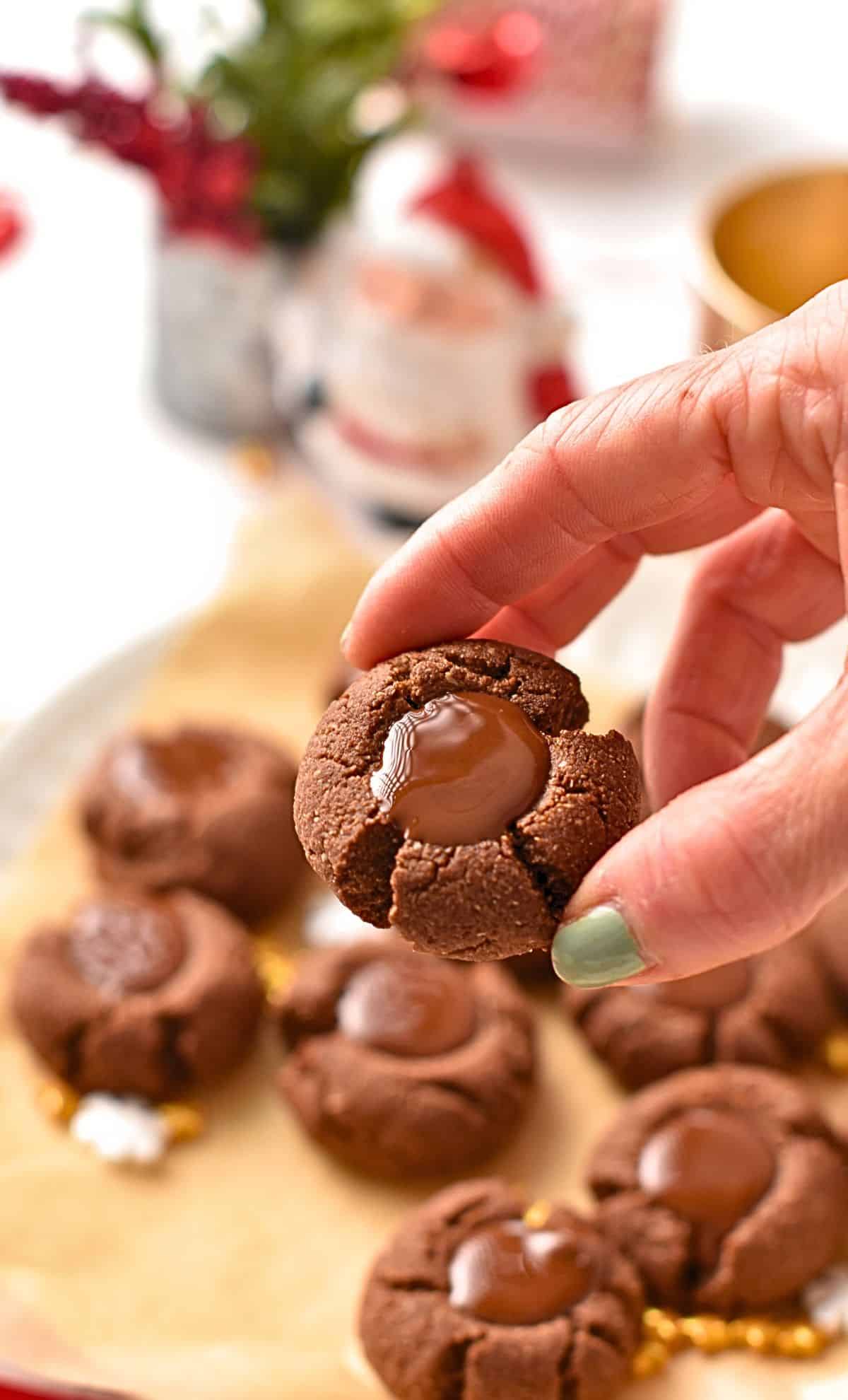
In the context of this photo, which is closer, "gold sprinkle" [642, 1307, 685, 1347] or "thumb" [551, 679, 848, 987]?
"thumb" [551, 679, 848, 987]

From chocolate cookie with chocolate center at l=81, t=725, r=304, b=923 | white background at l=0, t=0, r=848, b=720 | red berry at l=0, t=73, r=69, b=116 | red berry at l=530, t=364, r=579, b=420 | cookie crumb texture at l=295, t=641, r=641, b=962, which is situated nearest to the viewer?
cookie crumb texture at l=295, t=641, r=641, b=962

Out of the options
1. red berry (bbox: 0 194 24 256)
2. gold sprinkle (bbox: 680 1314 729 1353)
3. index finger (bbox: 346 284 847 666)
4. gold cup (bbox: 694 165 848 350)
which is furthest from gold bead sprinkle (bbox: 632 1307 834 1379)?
red berry (bbox: 0 194 24 256)

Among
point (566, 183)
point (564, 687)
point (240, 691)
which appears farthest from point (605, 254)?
point (564, 687)

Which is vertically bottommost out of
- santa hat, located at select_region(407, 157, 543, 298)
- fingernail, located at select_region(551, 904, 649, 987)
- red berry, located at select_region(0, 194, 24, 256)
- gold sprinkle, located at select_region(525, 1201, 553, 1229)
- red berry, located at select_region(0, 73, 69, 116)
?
gold sprinkle, located at select_region(525, 1201, 553, 1229)

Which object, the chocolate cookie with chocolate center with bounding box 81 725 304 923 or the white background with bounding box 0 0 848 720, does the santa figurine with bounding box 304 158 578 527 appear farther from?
the chocolate cookie with chocolate center with bounding box 81 725 304 923

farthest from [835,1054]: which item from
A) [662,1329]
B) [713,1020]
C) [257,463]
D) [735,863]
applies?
[257,463]

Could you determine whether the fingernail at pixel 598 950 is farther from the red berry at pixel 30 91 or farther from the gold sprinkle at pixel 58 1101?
the red berry at pixel 30 91
